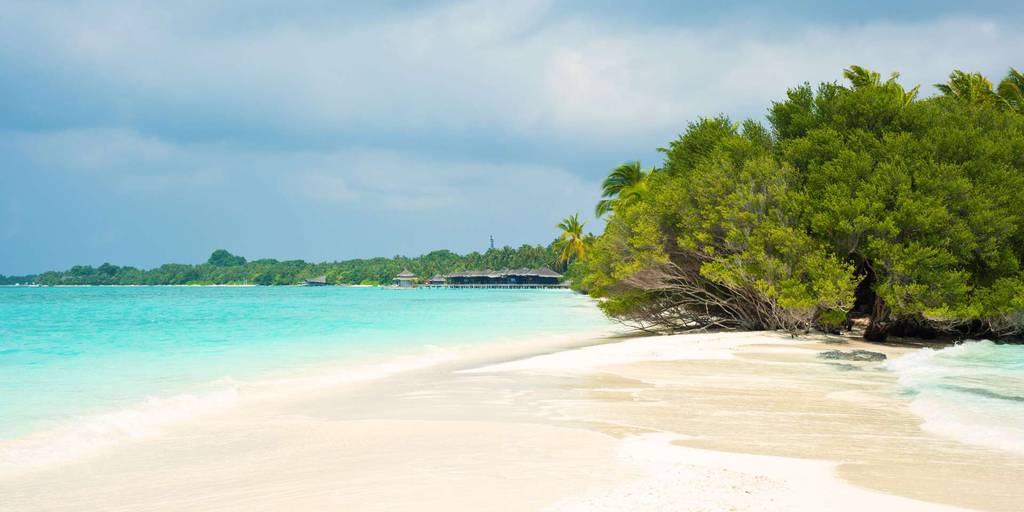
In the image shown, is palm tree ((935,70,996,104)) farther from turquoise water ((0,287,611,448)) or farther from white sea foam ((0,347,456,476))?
white sea foam ((0,347,456,476))

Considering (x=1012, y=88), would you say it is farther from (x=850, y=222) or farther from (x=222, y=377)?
(x=222, y=377)

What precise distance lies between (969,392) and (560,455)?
5974 millimetres

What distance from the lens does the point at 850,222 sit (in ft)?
46.1

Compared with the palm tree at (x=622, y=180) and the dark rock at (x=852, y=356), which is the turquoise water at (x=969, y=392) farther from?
the palm tree at (x=622, y=180)

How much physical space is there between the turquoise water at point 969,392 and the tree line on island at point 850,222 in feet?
5.68

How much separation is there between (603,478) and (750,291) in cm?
1305

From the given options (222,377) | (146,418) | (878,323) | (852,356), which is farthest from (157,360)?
(878,323)

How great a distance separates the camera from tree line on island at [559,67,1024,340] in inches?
542

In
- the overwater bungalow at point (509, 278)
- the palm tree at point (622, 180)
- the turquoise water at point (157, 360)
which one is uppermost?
the palm tree at point (622, 180)

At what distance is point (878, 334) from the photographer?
50.6 feet

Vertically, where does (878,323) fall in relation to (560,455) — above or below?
above

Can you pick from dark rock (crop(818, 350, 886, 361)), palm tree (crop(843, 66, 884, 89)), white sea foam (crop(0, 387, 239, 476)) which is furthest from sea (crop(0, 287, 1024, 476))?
palm tree (crop(843, 66, 884, 89))

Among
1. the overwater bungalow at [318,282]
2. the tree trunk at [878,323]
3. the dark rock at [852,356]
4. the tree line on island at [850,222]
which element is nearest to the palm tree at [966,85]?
the tree line on island at [850,222]

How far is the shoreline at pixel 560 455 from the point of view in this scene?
424 cm
